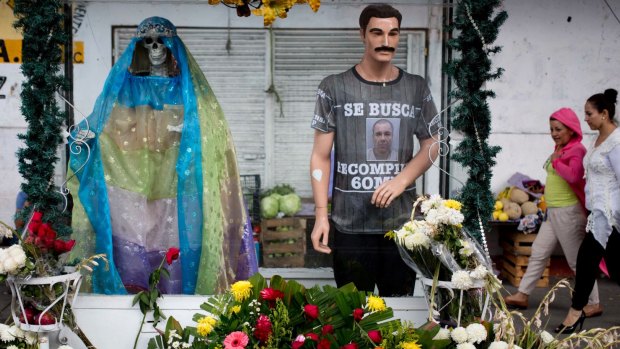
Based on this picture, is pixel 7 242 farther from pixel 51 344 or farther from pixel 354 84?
pixel 354 84

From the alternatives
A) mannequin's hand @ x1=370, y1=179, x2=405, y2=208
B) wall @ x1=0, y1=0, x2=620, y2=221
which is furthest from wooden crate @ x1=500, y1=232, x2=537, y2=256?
mannequin's hand @ x1=370, y1=179, x2=405, y2=208

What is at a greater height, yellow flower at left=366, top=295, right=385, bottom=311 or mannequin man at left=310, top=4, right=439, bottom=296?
mannequin man at left=310, top=4, right=439, bottom=296

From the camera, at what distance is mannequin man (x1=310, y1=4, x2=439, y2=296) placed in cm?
362

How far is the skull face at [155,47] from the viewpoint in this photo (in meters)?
3.70

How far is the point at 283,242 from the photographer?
12.7 feet

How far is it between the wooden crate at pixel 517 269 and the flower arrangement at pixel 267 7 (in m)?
4.10

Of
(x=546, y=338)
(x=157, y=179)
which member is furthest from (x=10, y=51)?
(x=546, y=338)

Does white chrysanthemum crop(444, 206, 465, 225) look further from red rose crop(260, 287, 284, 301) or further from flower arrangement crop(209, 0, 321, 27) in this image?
flower arrangement crop(209, 0, 321, 27)

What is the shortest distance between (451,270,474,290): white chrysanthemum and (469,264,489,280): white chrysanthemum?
0.08 ft

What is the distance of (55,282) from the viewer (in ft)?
10.7

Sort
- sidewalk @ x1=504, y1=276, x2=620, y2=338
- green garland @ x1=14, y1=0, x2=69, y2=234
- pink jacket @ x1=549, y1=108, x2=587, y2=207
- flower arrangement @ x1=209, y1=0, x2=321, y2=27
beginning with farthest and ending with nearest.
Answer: sidewalk @ x1=504, y1=276, x2=620, y2=338 < pink jacket @ x1=549, y1=108, x2=587, y2=207 < green garland @ x1=14, y1=0, x2=69, y2=234 < flower arrangement @ x1=209, y1=0, x2=321, y2=27

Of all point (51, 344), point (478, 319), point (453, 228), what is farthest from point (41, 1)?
point (478, 319)

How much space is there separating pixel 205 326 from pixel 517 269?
435 cm

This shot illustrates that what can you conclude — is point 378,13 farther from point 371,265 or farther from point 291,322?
point 291,322
